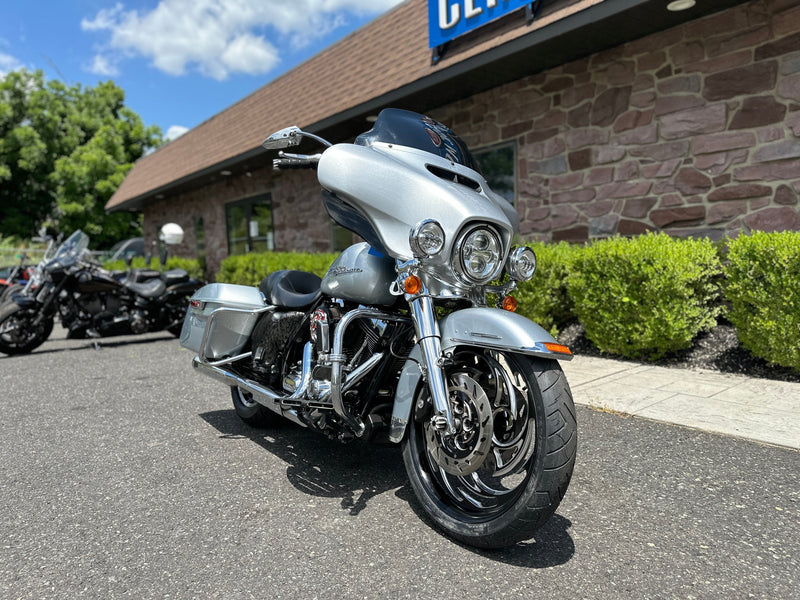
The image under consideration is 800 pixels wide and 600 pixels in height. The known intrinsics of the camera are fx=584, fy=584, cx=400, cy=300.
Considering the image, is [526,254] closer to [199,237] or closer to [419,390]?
[419,390]

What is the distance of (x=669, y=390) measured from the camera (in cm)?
470

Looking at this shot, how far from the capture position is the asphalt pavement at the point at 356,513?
220 cm

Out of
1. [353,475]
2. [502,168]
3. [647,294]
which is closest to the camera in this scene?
[353,475]

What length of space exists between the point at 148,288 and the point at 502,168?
18.0ft

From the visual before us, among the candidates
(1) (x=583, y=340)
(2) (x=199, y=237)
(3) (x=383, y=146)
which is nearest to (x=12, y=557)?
(3) (x=383, y=146)

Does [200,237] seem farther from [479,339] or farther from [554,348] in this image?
[554,348]

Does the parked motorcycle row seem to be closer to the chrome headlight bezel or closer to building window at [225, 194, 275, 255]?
the chrome headlight bezel

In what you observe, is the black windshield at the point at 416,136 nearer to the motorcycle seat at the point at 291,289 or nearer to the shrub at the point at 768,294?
the motorcycle seat at the point at 291,289

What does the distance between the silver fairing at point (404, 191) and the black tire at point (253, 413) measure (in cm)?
185

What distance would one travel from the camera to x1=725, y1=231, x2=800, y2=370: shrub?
15.3ft

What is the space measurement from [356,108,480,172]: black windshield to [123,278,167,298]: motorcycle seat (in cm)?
645

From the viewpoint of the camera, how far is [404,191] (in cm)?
274

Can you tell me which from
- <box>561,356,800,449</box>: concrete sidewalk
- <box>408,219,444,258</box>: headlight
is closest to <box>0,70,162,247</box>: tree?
<box>561,356,800,449</box>: concrete sidewalk

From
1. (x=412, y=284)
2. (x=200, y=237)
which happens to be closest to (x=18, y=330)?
(x=412, y=284)
